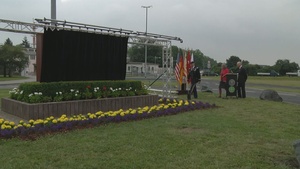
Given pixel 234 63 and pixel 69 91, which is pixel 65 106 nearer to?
pixel 69 91

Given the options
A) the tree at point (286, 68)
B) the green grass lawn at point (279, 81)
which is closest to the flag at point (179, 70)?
the green grass lawn at point (279, 81)

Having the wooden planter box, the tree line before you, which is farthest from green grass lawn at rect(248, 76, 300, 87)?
the wooden planter box

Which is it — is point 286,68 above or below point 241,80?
above

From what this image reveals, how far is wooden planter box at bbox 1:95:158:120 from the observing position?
9.05 meters

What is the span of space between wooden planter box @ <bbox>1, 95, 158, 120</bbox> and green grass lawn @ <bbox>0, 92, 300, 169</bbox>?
8.08ft

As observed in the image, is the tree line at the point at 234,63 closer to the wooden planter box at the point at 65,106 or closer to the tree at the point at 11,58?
the tree at the point at 11,58

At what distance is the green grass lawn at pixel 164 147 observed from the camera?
4891 millimetres

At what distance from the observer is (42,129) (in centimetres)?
690

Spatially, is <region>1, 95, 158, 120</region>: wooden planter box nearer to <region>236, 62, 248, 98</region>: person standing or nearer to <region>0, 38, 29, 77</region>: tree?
<region>236, 62, 248, 98</region>: person standing

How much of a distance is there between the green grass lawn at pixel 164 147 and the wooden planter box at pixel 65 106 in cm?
246

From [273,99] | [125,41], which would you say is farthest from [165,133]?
[273,99]

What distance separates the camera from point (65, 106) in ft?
31.9

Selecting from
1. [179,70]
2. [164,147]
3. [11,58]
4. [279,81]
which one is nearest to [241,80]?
[179,70]

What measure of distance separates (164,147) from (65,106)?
16.2 feet
